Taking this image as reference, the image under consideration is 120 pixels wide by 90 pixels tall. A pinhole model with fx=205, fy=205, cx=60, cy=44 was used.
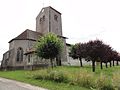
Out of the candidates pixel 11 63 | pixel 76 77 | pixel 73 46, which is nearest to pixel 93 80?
pixel 76 77

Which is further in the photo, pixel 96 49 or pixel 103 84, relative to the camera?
pixel 96 49

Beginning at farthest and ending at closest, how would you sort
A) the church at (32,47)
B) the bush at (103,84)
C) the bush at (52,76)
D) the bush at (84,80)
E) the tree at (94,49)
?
1. the church at (32,47)
2. the tree at (94,49)
3. the bush at (52,76)
4. the bush at (84,80)
5. the bush at (103,84)

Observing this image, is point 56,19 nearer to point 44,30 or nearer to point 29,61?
point 44,30

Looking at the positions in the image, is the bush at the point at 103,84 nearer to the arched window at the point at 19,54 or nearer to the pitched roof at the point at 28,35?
the arched window at the point at 19,54

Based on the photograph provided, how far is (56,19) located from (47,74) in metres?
43.9

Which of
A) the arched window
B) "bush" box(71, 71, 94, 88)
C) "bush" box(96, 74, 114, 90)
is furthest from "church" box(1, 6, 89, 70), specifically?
"bush" box(96, 74, 114, 90)

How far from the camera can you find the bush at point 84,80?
16.9 m

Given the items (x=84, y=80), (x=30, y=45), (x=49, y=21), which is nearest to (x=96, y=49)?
(x=84, y=80)

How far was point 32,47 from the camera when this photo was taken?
5388 cm

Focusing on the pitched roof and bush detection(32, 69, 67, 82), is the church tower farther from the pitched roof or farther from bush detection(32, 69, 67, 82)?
bush detection(32, 69, 67, 82)

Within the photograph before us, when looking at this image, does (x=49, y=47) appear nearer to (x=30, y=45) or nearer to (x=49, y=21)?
(x=30, y=45)

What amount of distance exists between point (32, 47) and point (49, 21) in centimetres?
1110

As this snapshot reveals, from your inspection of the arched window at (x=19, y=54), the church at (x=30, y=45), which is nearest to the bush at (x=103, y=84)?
the church at (x=30, y=45)

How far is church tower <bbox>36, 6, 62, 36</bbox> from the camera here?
60881 mm
